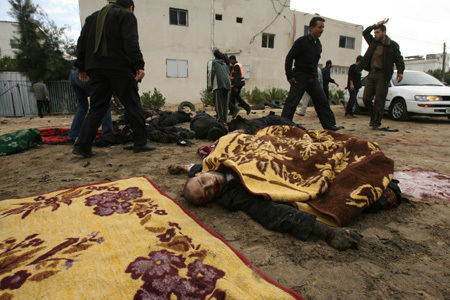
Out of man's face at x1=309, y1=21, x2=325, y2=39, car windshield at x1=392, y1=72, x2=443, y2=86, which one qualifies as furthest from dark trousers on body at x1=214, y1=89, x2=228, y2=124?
car windshield at x1=392, y1=72, x2=443, y2=86

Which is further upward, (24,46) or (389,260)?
(24,46)

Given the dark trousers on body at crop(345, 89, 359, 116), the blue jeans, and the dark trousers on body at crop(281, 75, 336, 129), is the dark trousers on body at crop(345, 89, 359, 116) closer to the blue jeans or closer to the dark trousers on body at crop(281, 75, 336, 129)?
the dark trousers on body at crop(281, 75, 336, 129)

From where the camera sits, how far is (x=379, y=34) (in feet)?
18.0

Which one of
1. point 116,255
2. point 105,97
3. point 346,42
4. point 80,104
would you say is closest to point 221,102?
point 80,104

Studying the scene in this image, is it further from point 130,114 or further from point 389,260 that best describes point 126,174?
point 389,260

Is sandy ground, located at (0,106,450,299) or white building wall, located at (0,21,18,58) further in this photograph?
white building wall, located at (0,21,18,58)

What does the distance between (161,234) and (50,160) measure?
2.66 m

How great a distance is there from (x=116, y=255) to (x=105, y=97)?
2638 millimetres

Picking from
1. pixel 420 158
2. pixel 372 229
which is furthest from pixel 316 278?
pixel 420 158

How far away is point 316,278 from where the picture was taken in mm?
1286

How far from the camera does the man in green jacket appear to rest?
5.98 meters

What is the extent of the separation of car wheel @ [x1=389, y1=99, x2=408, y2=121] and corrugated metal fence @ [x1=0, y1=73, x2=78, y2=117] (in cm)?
1443

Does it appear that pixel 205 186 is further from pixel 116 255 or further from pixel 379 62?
pixel 379 62

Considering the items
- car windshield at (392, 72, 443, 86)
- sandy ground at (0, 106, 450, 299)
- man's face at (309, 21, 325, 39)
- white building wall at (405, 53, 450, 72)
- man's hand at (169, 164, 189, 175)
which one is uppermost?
white building wall at (405, 53, 450, 72)
